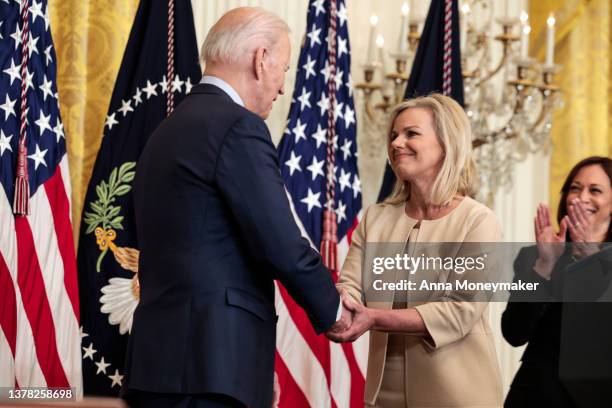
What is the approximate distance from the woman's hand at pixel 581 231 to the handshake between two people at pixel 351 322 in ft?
3.40

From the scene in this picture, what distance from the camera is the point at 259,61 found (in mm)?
2584

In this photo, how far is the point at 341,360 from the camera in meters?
4.41

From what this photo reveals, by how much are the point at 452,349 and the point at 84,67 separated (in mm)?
2388

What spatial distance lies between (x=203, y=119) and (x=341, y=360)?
87.7 inches

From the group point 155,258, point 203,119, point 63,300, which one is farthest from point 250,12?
point 63,300

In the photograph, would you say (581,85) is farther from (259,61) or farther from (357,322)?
(259,61)

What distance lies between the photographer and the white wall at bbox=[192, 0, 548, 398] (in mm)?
4691

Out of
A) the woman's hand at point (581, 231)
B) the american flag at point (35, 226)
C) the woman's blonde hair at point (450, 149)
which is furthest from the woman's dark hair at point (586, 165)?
the american flag at point (35, 226)

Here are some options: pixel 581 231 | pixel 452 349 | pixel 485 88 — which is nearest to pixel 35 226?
pixel 452 349

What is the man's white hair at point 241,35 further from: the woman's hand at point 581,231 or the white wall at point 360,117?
the white wall at point 360,117

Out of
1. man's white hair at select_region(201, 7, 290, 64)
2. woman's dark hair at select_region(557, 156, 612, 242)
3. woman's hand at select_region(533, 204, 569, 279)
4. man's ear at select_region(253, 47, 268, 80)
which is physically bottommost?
woman's hand at select_region(533, 204, 569, 279)

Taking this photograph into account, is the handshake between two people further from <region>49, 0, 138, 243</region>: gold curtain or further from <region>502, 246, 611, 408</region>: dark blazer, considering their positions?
<region>49, 0, 138, 243</region>: gold curtain

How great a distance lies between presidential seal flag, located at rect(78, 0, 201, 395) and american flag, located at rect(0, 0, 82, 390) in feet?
0.40

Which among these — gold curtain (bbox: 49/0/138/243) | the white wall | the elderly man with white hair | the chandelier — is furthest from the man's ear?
the chandelier
